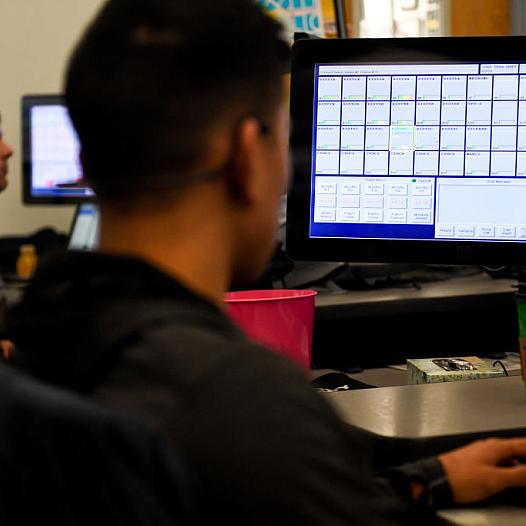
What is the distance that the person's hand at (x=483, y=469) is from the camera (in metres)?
0.86

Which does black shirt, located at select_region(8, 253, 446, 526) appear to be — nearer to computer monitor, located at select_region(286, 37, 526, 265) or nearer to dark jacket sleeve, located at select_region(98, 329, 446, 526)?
dark jacket sleeve, located at select_region(98, 329, 446, 526)

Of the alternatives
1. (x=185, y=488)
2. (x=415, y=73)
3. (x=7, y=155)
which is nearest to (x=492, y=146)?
(x=415, y=73)

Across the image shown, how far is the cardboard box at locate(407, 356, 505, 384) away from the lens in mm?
1299

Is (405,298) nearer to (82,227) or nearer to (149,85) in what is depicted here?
(149,85)

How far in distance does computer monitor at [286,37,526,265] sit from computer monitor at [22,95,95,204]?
2.28 m

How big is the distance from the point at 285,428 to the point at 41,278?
0.20 metres

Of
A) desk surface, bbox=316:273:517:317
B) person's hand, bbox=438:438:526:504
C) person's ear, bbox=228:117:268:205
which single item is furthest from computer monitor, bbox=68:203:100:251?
person's ear, bbox=228:117:268:205

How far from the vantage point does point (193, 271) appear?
66 centimetres

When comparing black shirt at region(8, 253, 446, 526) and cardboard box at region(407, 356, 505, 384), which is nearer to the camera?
black shirt at region(8, 253, 446, 526)

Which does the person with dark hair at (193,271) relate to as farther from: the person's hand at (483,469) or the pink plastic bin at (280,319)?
the pink plastic bin at (280,319)

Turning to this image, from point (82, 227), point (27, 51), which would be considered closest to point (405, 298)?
point (82, 227)

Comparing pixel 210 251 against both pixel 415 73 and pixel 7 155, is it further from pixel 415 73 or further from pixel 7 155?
pixel 7 155

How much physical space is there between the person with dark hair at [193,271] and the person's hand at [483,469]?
0.21 metres

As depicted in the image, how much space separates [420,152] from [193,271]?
0.75 meters
